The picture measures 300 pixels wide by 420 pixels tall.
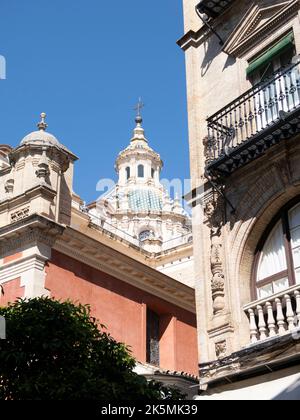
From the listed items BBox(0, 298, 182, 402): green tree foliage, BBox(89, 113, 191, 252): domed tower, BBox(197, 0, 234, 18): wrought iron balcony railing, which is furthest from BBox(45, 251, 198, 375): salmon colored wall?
BBox(89, 113, 191, 252): domed tower

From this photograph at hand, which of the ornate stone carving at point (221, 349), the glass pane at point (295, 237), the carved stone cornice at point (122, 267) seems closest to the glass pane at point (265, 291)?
the glass pane at point (295, 237)

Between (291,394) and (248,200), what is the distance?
12.6 feet

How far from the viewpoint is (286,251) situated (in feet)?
36.4

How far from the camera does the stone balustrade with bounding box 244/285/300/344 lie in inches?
404

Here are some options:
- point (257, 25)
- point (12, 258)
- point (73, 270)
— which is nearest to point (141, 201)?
point (73, 270)

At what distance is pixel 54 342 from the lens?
10.8 meters

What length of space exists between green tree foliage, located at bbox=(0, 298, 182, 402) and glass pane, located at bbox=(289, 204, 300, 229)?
3266mm

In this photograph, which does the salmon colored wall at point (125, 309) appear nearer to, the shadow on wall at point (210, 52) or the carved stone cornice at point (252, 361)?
the shadow on wall at point (210, 52)

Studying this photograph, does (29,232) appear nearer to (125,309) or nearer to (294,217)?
(125,309)

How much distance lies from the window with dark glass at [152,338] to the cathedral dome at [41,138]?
5.62 m

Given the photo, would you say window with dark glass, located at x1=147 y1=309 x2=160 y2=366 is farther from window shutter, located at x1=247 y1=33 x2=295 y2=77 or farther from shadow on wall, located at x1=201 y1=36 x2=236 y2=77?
window shutter, located at x1=247 y1=33 x2=295 y2=77

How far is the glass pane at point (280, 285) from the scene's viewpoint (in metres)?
10.9

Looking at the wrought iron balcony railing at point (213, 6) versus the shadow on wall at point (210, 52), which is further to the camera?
the shadow on wall at point (210, 52)
